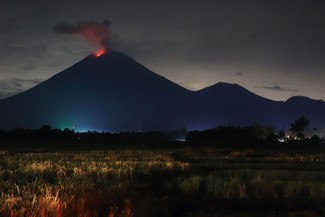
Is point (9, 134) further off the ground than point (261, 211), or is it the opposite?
point (9, 134)

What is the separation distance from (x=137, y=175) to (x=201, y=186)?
21.8 feet

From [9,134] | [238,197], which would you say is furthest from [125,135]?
→ [238,197]

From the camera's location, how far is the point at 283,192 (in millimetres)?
19438

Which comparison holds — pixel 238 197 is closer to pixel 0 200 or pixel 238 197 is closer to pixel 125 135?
pixel 0 200

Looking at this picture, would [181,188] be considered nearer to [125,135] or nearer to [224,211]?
[224,211]

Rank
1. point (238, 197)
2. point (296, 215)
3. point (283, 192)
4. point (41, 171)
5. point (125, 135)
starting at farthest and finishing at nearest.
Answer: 1. point (125, 135)
2. point (41, 171)
3. point (283, 192)
4. point (238, 197)
5. point (296, 215)

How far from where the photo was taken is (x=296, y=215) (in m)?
14.2

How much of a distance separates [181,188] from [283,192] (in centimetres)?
361

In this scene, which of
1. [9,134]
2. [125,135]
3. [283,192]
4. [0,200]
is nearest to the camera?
[0,200]

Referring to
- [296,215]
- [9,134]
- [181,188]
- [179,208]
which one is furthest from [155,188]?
[9,134]

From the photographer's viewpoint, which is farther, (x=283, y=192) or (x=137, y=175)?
(x=137, y=175)

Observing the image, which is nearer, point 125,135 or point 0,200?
point 0,200

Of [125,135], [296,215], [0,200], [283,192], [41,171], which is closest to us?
[0,200]

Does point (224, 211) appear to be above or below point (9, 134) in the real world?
below
